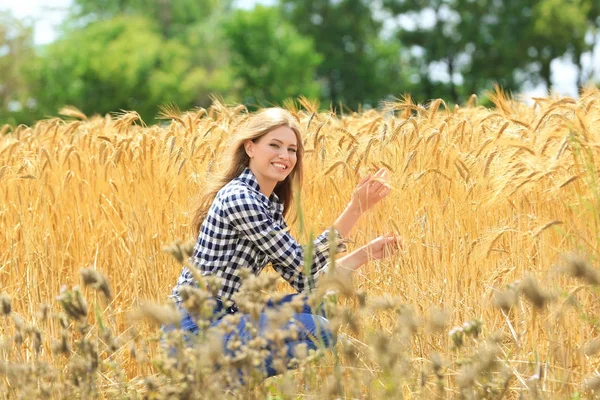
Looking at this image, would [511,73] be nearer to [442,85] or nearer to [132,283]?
[442,85]

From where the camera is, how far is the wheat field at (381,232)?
289 centimetres

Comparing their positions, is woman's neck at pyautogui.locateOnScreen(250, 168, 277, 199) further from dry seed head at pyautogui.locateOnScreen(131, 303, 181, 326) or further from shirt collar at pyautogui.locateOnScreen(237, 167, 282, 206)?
dry seed head at pyautogui.locateOnScreen(131, 303, 181, 326)

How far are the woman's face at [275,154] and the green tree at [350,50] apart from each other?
2722 cm

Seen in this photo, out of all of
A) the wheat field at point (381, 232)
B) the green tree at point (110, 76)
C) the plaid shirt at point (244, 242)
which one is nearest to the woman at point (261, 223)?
the plaid shirt at point (244, 242)

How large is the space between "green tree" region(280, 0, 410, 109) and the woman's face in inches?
1072

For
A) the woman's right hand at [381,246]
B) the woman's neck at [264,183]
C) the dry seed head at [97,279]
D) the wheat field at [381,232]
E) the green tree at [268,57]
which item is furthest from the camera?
the green tree at [268,57]

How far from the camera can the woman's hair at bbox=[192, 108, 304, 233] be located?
334 cm

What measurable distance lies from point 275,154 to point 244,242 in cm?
35

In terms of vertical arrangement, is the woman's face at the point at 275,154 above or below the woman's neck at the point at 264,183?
above

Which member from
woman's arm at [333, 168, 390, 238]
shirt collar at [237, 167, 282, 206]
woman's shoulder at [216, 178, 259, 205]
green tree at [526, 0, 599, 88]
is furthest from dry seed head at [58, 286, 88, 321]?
green tree at [526, 0, 599, 88]

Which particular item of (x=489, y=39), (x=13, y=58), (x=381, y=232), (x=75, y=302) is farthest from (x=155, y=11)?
(x=75, y=302)

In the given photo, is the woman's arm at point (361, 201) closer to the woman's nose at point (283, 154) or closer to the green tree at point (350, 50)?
the woman's nose at point (283, 154)

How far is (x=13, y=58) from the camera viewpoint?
28.6 meters

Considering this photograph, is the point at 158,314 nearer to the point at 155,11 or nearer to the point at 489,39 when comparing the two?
the point at 489,39
